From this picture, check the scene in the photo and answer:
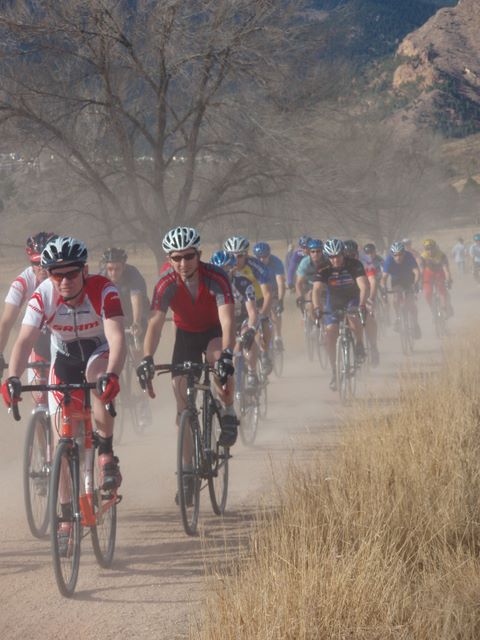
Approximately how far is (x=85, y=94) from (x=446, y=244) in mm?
54282

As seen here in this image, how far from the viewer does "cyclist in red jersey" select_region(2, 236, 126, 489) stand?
249 inches

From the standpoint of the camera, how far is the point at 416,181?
44.0 metres

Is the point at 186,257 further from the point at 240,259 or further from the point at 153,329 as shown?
the point at 240,259

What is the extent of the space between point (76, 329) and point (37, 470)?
1.52 metres

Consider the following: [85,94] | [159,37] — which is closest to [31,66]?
[85,94]

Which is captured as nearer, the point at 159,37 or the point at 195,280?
the point at 195,280

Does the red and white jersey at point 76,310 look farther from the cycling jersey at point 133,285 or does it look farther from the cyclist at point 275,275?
the cyclist at point 275,275

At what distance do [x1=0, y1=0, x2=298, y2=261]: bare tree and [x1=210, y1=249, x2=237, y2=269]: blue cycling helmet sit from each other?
7376 mm

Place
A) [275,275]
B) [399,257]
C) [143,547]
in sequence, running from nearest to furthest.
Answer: [143,547] → [275,275] → [399,257]

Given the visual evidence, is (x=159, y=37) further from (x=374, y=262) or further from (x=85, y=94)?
(x=374, y=262)

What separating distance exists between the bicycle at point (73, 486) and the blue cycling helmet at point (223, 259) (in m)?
4.94

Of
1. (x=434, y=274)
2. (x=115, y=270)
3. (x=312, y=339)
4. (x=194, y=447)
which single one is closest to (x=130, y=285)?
(x=115, y=270)

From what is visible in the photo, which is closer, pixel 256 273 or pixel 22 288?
pixel 22 288

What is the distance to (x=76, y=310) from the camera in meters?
6.66
